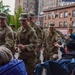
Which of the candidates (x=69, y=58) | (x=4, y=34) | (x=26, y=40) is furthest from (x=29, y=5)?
(x=69, y=58)

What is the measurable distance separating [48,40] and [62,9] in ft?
238

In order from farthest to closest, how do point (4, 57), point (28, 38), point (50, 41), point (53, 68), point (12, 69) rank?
point (50, 41)
point (28, 38)
point (53, 68)
point (12, 69)
point (4, 57)

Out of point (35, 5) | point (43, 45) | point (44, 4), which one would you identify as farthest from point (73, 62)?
point (35, 5)

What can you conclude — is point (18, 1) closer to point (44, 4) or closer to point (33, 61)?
point (44, 4)

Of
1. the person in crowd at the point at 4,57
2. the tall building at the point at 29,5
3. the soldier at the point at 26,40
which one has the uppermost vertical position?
the person in crowd at the point at 4,57

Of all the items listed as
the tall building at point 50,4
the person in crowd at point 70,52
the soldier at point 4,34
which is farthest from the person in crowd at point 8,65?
the tall building at point 50,4

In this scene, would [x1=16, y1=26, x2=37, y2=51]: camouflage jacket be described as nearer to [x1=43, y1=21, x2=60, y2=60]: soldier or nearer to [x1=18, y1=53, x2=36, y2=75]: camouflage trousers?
[x1=18, y1=53, x2=36, y2=75]: camouflage trousers

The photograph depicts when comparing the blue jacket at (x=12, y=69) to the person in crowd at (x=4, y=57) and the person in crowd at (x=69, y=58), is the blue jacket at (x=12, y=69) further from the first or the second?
the person in crowd at (x=69, y=58)

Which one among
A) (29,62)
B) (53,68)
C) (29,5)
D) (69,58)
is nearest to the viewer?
(53,68)

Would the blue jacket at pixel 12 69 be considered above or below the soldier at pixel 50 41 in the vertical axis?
above

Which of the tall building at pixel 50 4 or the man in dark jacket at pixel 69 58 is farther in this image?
the tall building at pixel 50 4

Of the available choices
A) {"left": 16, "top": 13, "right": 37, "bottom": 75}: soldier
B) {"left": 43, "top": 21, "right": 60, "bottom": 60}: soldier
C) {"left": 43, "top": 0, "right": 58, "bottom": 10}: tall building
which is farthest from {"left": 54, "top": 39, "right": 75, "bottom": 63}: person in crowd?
{"left": 43, "top": 0, "right": 58, "bottom": 10}: tall building

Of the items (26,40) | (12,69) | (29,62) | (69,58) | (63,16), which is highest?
(12,69)

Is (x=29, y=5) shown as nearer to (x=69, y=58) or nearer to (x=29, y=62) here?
(x=29, y=62)
